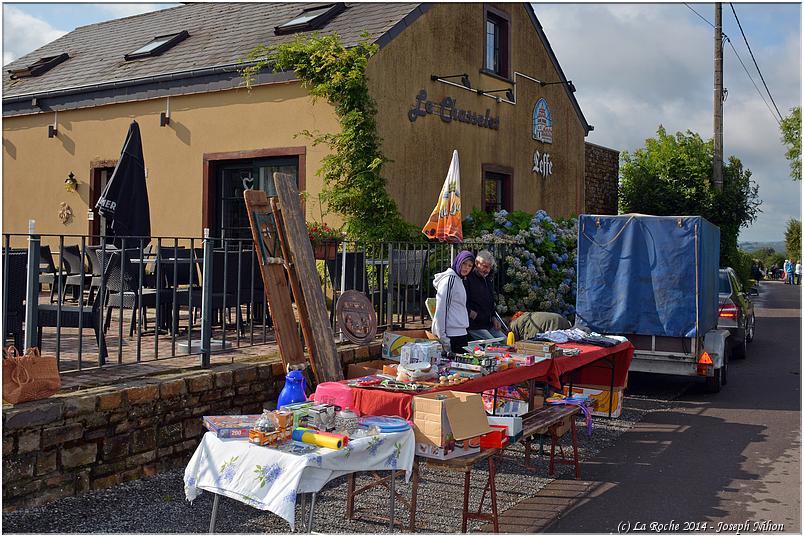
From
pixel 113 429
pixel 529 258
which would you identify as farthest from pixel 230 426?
pixel 529 258

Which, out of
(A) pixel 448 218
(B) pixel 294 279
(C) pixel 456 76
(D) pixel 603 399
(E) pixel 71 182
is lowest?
(D) pixel 603 399

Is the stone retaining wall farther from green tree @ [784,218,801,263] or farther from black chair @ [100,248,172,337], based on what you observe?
green tree @ [784,218,801,263]

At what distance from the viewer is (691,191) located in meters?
22.8

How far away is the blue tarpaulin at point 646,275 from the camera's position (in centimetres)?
1014

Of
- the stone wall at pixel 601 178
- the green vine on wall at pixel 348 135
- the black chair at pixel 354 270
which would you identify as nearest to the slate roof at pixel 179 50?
the green vine on wall at pixel 348 135

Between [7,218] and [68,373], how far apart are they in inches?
432

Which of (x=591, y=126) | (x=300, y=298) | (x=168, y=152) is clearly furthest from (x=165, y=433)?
(x=591, y=126)

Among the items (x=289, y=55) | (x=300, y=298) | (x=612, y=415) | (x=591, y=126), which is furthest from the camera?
(x=591, y=126)

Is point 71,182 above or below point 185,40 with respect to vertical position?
below

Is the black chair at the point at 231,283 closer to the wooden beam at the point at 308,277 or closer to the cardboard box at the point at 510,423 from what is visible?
the wooden beam at the point at 308,277

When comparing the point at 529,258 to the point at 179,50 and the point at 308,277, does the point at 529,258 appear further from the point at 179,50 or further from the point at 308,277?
the point at 179,50

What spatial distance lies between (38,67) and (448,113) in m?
8.82

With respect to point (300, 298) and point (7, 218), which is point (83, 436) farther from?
point (7, 218)

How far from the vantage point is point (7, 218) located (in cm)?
1559
